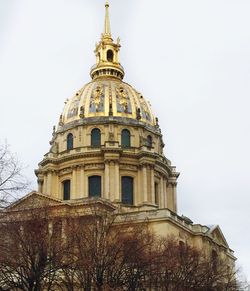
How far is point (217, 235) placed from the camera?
75188mm

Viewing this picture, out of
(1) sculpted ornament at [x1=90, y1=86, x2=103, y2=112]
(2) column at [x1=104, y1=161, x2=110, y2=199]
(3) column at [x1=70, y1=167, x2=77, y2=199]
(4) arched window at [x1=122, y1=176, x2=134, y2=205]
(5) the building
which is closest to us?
(2) column at [x1=104, y1=161, x2=110, y2=199]

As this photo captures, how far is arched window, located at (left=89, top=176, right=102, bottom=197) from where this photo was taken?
74062mm

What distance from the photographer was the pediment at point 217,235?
7311cm

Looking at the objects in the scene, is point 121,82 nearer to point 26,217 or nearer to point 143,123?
point 143,123

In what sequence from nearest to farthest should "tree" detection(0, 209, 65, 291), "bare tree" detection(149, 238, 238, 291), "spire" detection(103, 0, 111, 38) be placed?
"tree" detection(0, 209, 65, 291)
"bare tree" detection(149, 238, 238, 291)
"spire" detection(103, 0, 111, 38)

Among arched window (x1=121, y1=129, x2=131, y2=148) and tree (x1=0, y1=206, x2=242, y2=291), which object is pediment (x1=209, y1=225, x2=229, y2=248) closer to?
arched window (x1=121, y1=129, x2=131, y2=148)

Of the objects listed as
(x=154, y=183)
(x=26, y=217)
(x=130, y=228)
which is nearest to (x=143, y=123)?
(x=154, y=183)

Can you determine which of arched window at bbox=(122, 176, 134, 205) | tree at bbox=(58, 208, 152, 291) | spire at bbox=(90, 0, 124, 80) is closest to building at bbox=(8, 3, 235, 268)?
arched window at bbox=(122, 176, 134, 205)

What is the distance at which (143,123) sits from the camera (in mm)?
80938

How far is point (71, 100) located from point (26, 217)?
44742 mm

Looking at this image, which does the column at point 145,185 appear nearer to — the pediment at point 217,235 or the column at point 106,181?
the column at point 106,181

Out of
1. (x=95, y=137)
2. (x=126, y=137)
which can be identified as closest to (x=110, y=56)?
(x=126, y=137)

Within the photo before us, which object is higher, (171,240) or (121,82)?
(121,82)

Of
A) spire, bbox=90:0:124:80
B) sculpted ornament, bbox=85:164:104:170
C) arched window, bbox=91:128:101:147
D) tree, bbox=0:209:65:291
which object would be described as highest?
spire, bbox=90:0:124:80
